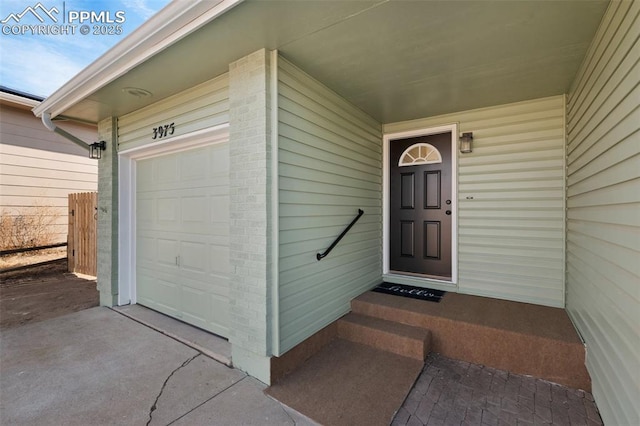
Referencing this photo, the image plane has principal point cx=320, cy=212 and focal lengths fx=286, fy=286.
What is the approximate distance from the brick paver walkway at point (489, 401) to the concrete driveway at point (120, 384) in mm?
848

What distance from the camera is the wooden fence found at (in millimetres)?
5445

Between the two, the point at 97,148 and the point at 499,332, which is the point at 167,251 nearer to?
the point at 97,148

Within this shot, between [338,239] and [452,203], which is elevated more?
[452,203]

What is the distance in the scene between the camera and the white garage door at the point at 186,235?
9.62 feet

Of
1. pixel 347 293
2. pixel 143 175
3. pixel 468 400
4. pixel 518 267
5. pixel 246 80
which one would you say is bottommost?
pixel 468 400

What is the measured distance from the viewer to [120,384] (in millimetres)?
2168

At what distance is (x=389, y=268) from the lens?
404cm

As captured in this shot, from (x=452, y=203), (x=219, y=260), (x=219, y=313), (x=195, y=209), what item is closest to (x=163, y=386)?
(x=219, y=313)

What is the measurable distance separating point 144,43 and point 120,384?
101 inches

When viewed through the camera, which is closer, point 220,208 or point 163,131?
point 220,208

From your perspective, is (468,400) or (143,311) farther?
(143,311)

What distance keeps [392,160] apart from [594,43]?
7.36 feet

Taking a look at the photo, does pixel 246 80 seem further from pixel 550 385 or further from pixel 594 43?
pixel 550 385

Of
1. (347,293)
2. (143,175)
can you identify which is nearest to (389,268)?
(347,293)
